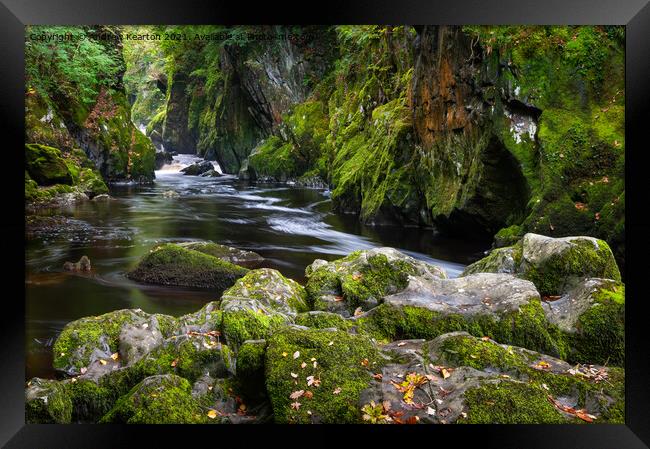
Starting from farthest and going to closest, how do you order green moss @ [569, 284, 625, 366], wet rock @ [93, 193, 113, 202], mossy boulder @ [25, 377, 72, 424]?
1. wet rock @ [93, 193, 113, 202]
2. green moss @ [569, 284, 625, 366]
3. mossy boulder @ [25, 377, 72, 424]

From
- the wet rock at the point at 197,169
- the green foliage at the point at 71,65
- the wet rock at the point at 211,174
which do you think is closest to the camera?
the green foliage at the point at 71,65

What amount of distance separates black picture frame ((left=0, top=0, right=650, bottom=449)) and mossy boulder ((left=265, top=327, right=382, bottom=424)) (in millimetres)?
256

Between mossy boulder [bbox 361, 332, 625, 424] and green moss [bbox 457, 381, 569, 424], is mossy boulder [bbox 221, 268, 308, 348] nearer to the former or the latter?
mossy boulder [bbox 361, 332, 625, 424]

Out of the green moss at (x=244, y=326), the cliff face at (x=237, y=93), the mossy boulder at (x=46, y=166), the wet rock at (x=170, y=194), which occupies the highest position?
the cliff face at (x=237, y=93)

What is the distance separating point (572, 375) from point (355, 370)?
161 centimetres

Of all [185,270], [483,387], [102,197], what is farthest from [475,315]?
[102,197]

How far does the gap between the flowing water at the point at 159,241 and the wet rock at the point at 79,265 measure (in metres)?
0.11

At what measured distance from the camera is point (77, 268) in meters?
7.84

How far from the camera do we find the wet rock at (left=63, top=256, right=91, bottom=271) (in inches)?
307

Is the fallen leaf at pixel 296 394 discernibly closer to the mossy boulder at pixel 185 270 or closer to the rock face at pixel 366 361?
the rock face at pixel 366 361

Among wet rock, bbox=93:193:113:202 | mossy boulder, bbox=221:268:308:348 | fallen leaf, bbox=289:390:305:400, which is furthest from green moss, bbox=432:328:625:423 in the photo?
wet rock, bbox=93:193:113:202

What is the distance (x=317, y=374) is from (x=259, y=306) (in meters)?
1.45

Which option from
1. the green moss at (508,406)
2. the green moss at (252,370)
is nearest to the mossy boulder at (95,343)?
the green moss at (252,370)
